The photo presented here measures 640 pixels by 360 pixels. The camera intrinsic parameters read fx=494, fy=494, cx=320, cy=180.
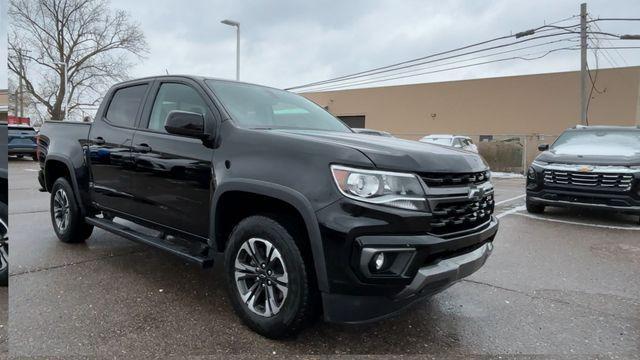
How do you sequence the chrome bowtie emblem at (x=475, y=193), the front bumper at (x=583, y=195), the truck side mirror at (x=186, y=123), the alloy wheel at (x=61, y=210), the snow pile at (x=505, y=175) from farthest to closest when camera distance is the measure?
1. the snow pile at (x=505, y=175)
2. the front bumper at (x=583, y=195)
3. the alloy wheel at (x=61, y=210)
4. the truck side mirror at (x=186, y=123)
5. the chrome bowtie emblem at (x=475, y=193)

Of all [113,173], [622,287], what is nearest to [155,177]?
[113,173]

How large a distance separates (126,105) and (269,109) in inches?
63.3

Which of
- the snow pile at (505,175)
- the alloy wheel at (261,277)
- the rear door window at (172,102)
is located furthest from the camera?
the snow pile at (505,175)

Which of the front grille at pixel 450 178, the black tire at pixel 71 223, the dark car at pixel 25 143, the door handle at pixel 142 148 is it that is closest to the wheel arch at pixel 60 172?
the black tire at pixel 71 223

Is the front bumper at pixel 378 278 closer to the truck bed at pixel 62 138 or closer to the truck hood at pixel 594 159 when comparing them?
the truck bed at pixel 62 138

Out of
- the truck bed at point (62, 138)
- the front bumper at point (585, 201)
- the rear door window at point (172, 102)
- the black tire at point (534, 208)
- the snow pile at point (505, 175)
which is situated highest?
the rear door window at point (172, 102)

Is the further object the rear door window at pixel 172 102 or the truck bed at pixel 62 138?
the truck bed at pixel 62 138

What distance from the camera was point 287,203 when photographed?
10.3 ft

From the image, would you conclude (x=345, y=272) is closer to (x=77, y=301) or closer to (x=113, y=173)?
(x=77, y=301)

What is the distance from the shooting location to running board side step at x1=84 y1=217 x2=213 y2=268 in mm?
3635

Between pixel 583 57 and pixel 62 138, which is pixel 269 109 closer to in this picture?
pixel 62 138

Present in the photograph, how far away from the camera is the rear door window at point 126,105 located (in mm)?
4672

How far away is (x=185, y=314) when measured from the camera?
3.62m

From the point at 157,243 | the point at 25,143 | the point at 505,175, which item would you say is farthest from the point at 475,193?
the point at 505,175
